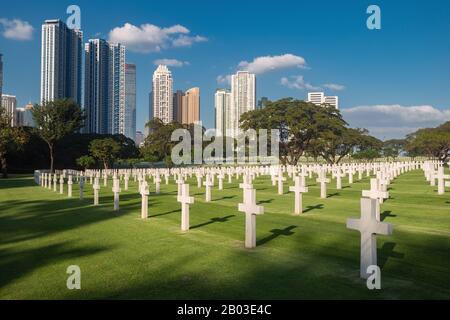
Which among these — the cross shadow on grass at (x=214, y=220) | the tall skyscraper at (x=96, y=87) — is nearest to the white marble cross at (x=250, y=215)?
the cross shadow on grass at (x=214, y=220)

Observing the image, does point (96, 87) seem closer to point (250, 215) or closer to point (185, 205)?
point (185, 205)

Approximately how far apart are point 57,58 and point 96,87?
1591cm

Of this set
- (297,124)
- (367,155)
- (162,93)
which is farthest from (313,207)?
(162,93)

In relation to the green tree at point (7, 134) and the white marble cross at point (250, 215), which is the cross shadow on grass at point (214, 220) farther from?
the green tree at point (7, 134)

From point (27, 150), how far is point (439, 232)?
66643 mm

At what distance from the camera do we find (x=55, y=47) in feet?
328

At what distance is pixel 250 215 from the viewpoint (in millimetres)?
8000

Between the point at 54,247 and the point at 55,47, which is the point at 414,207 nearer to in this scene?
the point at 54,247

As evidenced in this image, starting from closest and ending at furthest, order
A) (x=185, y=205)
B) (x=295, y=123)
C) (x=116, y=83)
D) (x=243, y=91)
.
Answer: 1. (x=185, y=205)
2. (x=295, y=123)
3. (x=116, y=83)
4. (x=243, y=91)

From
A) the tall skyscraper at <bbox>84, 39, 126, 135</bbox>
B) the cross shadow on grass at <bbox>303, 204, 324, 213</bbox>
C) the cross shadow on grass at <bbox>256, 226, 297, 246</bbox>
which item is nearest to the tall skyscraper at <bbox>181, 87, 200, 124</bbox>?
the tall skyscraper at <bbox>84, 39, 126, 135</bbox>

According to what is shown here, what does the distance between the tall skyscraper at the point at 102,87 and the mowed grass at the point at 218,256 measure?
106 metres

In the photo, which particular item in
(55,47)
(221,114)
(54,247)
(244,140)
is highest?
(55,47)
